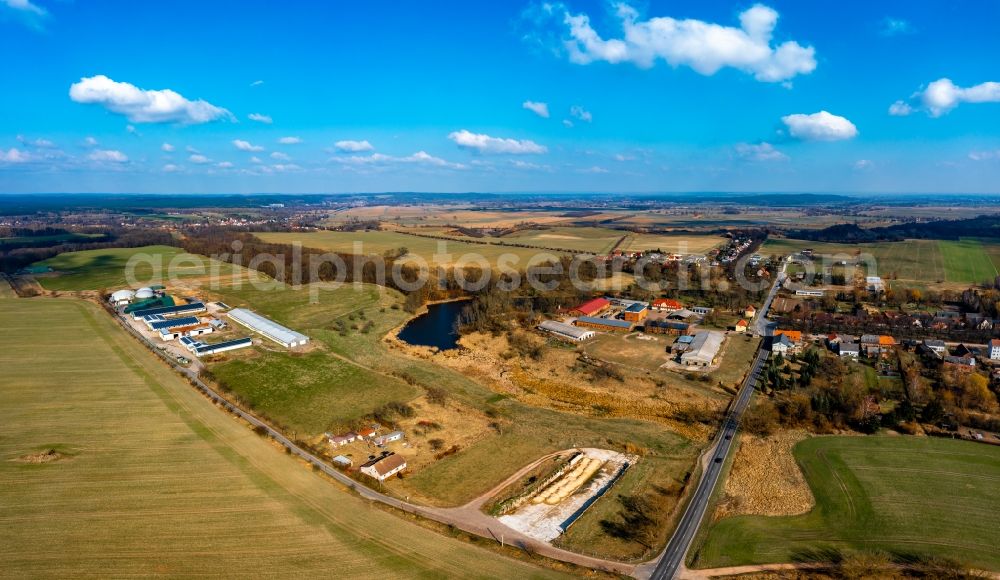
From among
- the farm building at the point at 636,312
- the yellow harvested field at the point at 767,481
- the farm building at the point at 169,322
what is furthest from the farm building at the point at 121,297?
the yellow harvested field at the point at 767,481

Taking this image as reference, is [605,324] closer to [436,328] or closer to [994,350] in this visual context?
[436,328]

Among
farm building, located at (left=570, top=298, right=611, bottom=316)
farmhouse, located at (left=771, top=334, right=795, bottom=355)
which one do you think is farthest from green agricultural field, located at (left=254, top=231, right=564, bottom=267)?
farmhouse, located at (left=771, top=334, right=795, bottom=355)

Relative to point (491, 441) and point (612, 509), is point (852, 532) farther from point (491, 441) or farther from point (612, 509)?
point (491, 441)

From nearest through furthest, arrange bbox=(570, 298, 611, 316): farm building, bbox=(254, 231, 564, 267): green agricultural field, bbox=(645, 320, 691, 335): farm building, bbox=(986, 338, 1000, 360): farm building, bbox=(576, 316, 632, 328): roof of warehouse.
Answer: bbox=(986, 338, 1000, 360): farm building < bbox=(645, 320, 691, 335): farm building < bbox=(576, 316, 632, 328): roof of warehouse < bbox=(570, 298, 611, 316): farm building < bbox=(254, 231, 564, 267): green agricultural field

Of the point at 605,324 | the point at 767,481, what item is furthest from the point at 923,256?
the point at 767,481

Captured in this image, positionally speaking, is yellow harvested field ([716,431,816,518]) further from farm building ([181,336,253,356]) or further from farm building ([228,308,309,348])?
farm building ([181,336,253,356])
